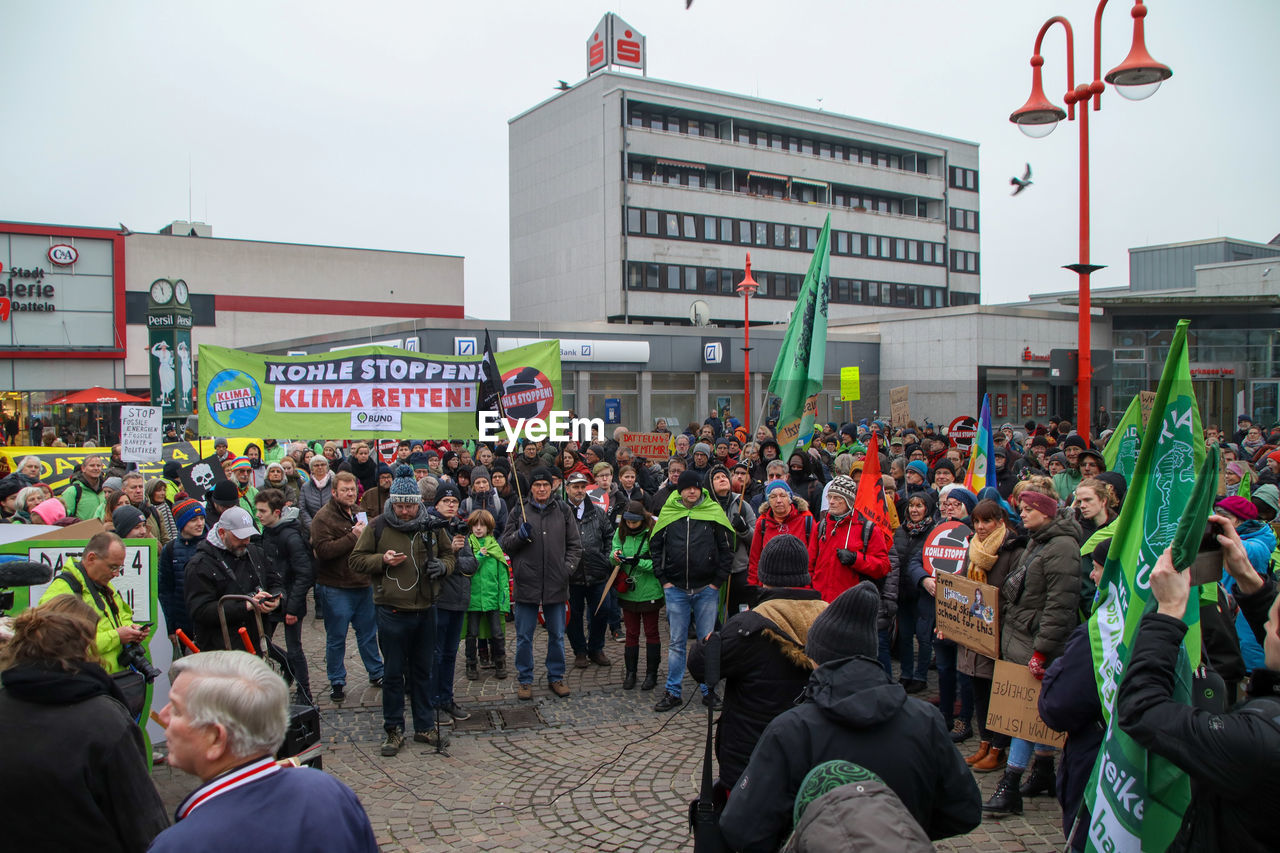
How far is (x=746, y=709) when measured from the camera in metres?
3.88

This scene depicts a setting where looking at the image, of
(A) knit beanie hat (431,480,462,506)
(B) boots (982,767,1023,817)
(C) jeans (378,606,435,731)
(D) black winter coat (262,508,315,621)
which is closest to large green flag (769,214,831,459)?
(A) knit beanie hat (431,480,462,506)

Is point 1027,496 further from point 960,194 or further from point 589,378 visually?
point 960,194

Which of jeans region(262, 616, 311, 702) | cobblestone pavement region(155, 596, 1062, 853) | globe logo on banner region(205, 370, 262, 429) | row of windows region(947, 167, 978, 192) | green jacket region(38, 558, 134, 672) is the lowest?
cobblestone pavement region(155, 596, 1062, 853)

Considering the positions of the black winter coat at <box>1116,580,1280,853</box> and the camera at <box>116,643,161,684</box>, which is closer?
the black winter coat at <box>1116,580,1280,853</box>

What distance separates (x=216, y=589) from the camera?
6.00 m

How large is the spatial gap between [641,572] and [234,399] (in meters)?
5.77

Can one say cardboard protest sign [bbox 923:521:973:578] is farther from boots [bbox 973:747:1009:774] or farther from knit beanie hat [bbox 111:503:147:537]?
knit beanie hat [bbox 111:503:147:537]

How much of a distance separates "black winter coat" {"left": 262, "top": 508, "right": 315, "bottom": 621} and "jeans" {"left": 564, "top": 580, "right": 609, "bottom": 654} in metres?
2.49

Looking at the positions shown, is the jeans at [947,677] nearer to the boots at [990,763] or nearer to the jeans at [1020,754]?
the boots at [990,763]

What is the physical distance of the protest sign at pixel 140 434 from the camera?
1033cm

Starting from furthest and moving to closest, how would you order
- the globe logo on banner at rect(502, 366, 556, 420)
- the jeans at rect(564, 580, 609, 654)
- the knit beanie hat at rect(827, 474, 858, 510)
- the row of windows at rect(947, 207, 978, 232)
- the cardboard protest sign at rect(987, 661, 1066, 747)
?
the row of windows at rect(947, 207, 978, 232), the globe logo on banner at rect(502, 366, 556, 420), the jeans at rect(564, 580, 609, 654), the knit beanie hat at rect(827, 474, 858, 510), the cardboard protest sign at rect(987, 661, 1066, 747)

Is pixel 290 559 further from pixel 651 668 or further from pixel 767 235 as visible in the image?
pixel 767 235

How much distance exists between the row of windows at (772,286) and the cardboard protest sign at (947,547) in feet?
130

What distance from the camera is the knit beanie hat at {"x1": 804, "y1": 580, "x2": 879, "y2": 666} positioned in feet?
9.77
